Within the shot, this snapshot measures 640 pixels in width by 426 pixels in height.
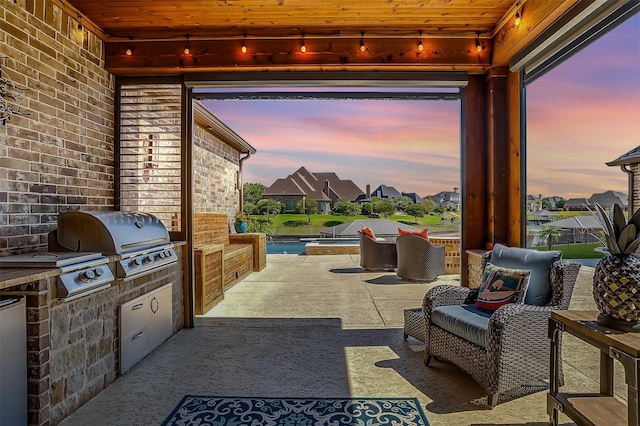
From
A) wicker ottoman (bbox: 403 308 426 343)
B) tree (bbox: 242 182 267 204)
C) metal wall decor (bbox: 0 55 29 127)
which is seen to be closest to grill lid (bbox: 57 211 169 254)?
metal wall decor (bbox: 0 55 29 127)

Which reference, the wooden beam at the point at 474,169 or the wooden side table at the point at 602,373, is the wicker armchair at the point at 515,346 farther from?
the wooden beam at the point at 474,169

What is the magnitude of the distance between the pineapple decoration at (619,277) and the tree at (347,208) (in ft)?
61.8

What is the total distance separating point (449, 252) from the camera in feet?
25.2

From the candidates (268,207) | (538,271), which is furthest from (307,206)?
(538,271)

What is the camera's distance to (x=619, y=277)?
193 centimetres

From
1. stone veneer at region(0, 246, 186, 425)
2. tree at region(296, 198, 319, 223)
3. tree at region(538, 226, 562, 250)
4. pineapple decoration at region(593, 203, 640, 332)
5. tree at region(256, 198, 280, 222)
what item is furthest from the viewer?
tree at region(296, 198, 319, 223)

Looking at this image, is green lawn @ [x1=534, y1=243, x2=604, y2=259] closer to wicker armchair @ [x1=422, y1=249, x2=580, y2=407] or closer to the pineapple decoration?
wicker armchair @ [x1=422, y1=249, x2=580, y2=407]

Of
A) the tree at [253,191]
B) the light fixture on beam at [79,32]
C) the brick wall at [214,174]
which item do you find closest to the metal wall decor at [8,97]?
the light fixture on beam at [79,32]

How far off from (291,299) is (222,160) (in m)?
3.80

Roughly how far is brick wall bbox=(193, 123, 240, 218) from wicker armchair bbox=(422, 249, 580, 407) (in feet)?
16.3

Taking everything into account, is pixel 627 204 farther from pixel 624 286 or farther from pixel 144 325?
pixel 144 325

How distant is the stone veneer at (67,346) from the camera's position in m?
2.18

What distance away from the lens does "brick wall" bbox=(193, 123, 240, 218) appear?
6594mm

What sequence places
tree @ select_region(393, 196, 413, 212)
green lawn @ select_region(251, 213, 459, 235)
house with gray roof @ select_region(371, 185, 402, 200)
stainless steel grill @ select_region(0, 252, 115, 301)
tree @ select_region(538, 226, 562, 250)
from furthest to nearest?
house with gray roof @ select_region(371, 185, 402, 200), tree @ select_region(393, 196, 413, 212), green lawn @ select_region(251, 213, 459, 235), tree @ select_region(538, 226, 562, 250), stainless steel grill @ select_region(0, 252, 115, 301)
